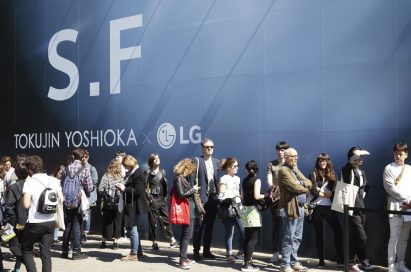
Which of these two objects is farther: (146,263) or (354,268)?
(146,263)

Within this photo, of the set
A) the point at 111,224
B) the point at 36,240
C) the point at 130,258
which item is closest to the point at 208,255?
the point at 130,258

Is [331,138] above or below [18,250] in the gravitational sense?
above

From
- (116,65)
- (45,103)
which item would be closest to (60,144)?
(45,103)

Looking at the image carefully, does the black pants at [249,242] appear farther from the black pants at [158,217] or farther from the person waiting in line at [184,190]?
the black pants at [158,217]

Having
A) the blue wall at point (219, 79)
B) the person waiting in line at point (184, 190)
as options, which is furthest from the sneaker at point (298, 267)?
the person waiting in line at point (184, 190)

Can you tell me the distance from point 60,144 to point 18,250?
566 centimetres

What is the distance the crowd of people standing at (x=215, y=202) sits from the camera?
8.55 metres

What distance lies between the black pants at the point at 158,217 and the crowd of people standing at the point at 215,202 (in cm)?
2

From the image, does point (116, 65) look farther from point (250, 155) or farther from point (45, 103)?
point (250, 155)

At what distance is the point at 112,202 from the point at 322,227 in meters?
3.79

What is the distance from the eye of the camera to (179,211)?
9.62m

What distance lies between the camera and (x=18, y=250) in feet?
29.8

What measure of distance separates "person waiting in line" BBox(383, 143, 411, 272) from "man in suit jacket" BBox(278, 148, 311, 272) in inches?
44.5

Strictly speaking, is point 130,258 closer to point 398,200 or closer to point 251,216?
point 251,216
